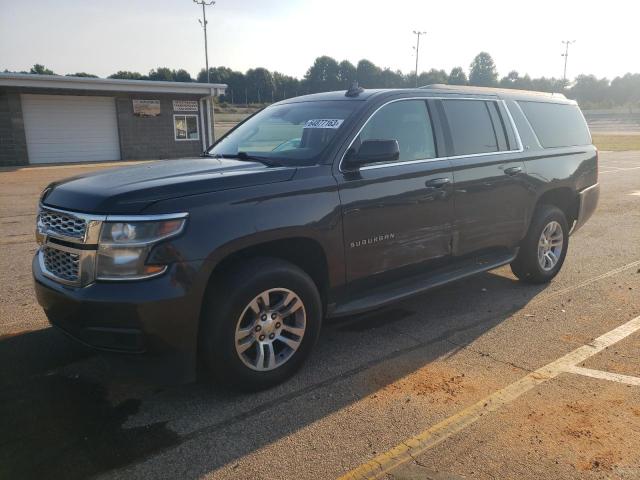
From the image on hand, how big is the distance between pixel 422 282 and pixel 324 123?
A: 1.53 m

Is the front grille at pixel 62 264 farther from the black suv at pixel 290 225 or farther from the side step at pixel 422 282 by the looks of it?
the side step at pixel 422 282

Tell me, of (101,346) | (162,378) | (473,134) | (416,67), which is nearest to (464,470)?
(162,378)

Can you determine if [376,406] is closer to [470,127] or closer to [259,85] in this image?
[470,127]

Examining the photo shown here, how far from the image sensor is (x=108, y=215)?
120 inches

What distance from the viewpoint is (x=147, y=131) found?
25.1m

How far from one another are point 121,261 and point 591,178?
5541 mm

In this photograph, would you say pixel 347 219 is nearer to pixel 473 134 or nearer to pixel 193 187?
pixel 193 187

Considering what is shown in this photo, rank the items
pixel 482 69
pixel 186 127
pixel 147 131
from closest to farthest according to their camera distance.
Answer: pixel 147 131, pixel 186 127, pixel 482 69

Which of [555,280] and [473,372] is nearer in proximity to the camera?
[473,372]

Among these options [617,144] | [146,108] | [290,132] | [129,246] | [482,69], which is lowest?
[617,144]

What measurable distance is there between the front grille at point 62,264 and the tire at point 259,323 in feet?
2.56

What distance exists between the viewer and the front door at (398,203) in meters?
3.93

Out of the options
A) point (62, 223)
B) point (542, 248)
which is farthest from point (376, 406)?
point (542, 248)

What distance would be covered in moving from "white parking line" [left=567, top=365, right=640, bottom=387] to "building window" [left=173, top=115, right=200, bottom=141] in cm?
2448
